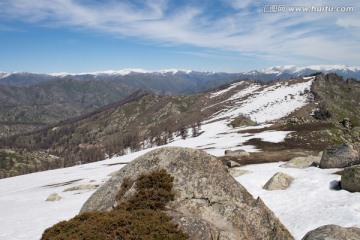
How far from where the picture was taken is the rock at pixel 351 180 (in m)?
28.5

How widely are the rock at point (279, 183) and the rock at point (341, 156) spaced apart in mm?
7021

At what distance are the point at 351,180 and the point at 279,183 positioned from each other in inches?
317

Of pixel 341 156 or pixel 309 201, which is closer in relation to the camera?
pixel 309 201

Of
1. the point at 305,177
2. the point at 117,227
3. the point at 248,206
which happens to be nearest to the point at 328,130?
the point at 305,177

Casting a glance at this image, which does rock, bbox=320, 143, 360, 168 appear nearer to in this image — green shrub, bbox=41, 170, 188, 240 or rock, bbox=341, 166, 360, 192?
rock, bbox=341, 166, 360, 192

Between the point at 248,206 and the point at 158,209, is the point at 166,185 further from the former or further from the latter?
the point at 248,206

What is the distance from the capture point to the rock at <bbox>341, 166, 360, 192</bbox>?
1121 inches

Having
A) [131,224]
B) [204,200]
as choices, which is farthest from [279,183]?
[131,224]

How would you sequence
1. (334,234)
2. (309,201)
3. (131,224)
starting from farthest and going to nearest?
1. (309,201)
2. (334,234)
3. (131,224)

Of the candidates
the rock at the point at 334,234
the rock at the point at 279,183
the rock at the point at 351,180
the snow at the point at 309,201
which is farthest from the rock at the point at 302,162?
the rock at the point at 334,234

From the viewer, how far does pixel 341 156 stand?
129 ft

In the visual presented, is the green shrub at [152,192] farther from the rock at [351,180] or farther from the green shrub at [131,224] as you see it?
the rock at [351,180]

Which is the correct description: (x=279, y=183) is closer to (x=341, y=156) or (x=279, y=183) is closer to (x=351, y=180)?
(x=351, y=180)

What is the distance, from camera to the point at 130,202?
702 inches
